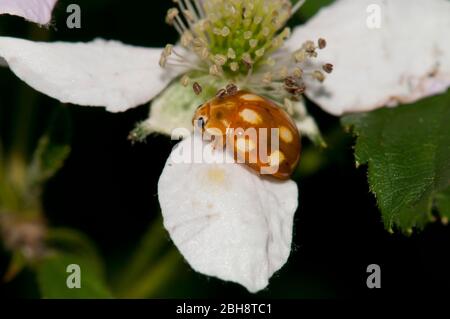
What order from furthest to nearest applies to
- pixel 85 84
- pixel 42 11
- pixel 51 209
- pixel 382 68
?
pixel 51 209
pixel 382 68
pixel 85 84
pixel 42 11

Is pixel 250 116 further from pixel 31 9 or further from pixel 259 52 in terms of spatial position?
pixel 31 9

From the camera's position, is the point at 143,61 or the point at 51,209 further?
the point at 51,209

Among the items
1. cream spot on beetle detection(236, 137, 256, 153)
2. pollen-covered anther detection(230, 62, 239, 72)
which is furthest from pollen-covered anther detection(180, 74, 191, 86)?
cream spot on beetle detection(236, 137, 256, 153)

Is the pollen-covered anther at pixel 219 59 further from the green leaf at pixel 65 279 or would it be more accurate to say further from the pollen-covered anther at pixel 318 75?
the green leaf at pixel 65 279

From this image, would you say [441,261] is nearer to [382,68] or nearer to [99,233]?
[382,68]

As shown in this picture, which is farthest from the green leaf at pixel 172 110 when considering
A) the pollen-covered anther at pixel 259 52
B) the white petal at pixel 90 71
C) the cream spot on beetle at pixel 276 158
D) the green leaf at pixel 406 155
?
the green leaf at pixel 406 155

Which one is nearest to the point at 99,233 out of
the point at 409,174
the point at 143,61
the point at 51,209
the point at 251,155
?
the point at 51,209

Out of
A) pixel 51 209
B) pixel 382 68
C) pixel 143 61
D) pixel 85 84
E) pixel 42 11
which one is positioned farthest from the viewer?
pixel 51 209
